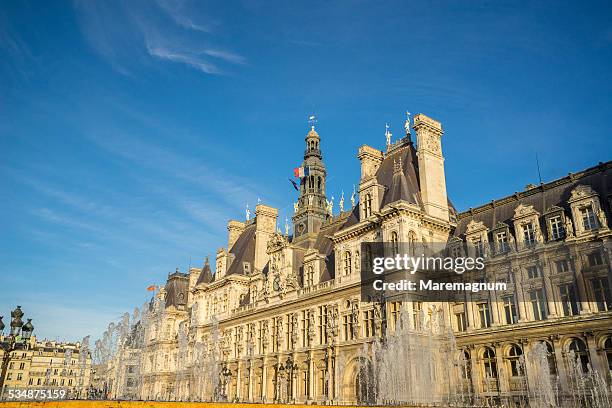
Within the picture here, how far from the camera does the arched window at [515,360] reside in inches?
1382

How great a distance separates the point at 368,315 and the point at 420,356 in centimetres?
627

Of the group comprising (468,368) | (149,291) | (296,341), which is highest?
(149,291)

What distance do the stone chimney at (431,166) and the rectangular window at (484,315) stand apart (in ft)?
29.7

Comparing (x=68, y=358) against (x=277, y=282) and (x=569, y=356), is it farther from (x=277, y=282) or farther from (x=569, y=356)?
(x=569, y=356)

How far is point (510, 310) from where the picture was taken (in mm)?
37250

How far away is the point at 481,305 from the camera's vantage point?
39.3 metres

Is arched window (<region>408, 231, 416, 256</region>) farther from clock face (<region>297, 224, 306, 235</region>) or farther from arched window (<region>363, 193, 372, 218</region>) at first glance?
clock face (<region>297, 224, 306, 235</region>)

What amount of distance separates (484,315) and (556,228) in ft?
27.8

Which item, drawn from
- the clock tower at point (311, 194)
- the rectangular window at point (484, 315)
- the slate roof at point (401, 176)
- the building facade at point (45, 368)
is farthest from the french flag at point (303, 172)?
the building facade at point (45, 368)

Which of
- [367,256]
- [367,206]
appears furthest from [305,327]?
[367,206]

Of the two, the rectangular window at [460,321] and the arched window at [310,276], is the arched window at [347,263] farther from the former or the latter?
the rectangular window at [460,321]

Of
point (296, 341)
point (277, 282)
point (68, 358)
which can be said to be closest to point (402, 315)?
point (296, 341)

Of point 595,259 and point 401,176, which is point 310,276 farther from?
point 595,259

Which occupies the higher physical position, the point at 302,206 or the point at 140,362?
the point at 302,206
